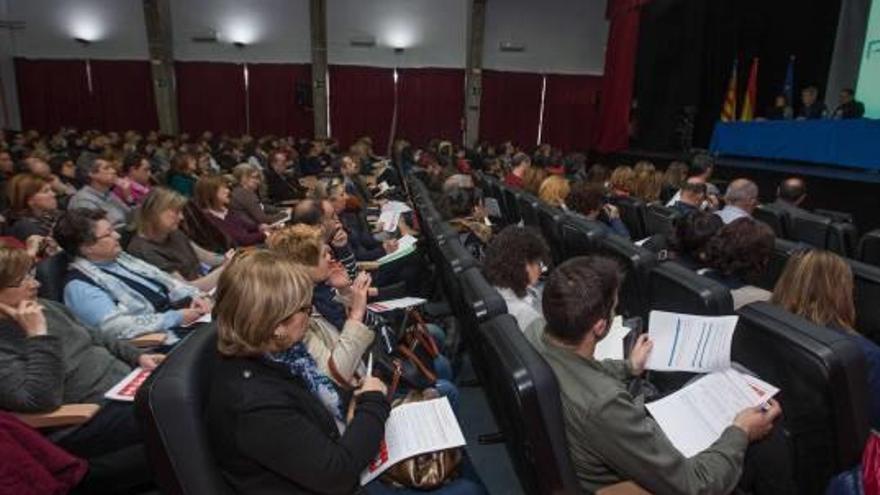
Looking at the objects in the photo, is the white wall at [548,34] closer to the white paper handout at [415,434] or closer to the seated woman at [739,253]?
the seated woman at [739,253]

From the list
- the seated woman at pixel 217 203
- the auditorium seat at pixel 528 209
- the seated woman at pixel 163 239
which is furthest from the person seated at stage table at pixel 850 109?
the seated woman at pixel 163 239

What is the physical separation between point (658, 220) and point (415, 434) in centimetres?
293

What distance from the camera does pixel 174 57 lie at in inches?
558

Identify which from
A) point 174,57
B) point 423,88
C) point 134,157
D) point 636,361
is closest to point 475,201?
point 636,361

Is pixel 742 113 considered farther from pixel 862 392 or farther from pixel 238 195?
pixel 862 392

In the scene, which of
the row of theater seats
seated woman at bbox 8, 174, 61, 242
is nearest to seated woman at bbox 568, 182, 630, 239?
the row of theater seats

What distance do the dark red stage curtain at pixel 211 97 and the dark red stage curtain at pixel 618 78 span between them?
8634 millimetres

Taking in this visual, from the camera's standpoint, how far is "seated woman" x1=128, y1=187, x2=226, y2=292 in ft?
10.2

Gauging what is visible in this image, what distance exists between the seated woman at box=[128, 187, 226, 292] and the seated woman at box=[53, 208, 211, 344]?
37 cm

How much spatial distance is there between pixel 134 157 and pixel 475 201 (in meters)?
4.00

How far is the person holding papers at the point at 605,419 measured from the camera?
1.30m

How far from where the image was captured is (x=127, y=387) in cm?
194

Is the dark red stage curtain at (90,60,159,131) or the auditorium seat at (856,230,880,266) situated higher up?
the dark red stage curtain at (90,60,159,131)

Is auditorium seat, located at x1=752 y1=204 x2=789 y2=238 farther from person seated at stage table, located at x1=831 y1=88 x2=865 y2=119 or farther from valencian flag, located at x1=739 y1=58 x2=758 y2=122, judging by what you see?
valencian flag, located at x1=739 y1=58 x2=758 y2=122
